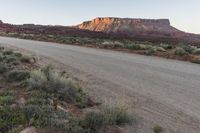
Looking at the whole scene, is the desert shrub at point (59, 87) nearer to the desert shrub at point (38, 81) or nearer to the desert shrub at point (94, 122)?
the desert shrub at point (38, 81)

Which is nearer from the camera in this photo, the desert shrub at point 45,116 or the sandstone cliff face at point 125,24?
the desert shrub at point 45,116

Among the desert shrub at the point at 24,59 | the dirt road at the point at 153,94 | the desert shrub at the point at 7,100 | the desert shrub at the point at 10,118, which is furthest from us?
the desert shrub at the point at 24,59

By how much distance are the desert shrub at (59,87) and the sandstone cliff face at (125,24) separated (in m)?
119

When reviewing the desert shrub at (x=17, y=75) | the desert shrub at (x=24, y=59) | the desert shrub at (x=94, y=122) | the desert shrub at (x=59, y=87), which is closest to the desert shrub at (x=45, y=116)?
the desert shrub at (x=94, y=122)

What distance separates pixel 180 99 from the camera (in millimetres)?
8383

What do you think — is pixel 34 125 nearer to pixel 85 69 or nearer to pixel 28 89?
pixel 28 89

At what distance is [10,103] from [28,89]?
4.91 ft

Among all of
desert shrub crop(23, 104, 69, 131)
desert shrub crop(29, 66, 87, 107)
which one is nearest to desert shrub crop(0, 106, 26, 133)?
desert shrub crop(23, 104, 69, 131)

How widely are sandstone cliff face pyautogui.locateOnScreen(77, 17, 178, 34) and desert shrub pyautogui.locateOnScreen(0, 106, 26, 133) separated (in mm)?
121990

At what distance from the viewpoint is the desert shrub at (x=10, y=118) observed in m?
5.23

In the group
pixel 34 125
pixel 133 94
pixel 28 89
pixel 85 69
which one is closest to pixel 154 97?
pixel 133 94

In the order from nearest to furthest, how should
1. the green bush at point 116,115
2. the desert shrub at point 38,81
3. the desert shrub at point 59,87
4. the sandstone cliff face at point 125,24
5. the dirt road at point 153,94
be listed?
the green bush at point 116,115 < the dirt road at point 153,94 < the desert shrub at point 59,87 < the desert shrub at point 38,81 < the sandstone cliff face at point 125,24

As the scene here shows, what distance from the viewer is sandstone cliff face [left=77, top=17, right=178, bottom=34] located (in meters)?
132

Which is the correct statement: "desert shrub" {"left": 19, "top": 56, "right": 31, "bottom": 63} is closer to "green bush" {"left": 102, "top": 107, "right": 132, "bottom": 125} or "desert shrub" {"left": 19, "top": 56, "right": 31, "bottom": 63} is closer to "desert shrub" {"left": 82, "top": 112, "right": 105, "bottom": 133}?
"green bush" {"left": 102, "top": 107, "right": 132, "bottom": 125}
